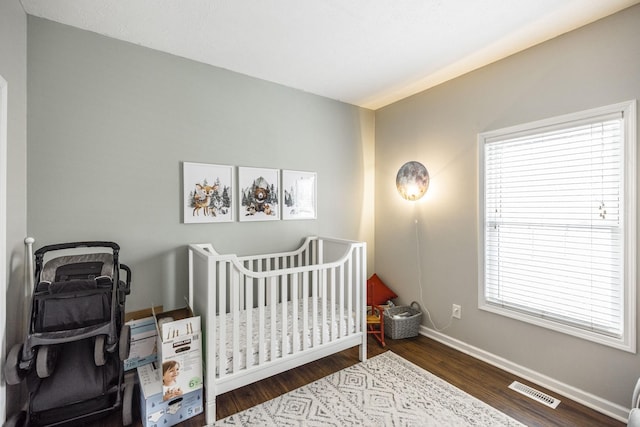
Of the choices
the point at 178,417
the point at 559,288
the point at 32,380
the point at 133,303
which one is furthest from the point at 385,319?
the point at 32,380

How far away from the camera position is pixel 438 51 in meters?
2.26

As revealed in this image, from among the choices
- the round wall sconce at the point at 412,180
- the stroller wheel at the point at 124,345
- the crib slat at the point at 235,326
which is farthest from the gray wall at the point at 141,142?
the round wall sconce at the point at 412,180

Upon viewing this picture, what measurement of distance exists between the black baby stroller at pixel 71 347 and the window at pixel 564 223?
8.81 ft

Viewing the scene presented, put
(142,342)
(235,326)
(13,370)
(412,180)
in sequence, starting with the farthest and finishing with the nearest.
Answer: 1. (412,180)
2. (142,342)
3. (235,326)
4. (13,370)

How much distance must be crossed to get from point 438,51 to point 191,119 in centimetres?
199

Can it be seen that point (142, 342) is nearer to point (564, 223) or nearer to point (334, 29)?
point (334, 29)

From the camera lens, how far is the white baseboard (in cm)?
183

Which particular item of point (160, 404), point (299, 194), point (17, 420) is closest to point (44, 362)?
point (17, 420)

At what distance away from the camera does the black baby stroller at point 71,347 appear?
1.50m

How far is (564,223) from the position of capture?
6.73 ft

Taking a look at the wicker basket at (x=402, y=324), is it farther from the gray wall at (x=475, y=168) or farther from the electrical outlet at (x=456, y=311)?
the electrical outlet at (x=456, y=311)

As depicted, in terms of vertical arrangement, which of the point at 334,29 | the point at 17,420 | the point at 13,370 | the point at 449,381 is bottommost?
the point at 449,381

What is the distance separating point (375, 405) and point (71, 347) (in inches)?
72.4

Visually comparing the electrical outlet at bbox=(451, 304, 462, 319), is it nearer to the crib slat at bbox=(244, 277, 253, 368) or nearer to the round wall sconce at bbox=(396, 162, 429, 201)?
the round wall sconce at bbox=(396, 162, 429, 201)
